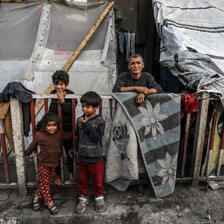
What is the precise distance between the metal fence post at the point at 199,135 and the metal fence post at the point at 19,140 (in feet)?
7.61

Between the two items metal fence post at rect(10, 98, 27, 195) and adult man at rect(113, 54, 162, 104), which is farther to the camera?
adult man at rect(113, 54, 162, 104)

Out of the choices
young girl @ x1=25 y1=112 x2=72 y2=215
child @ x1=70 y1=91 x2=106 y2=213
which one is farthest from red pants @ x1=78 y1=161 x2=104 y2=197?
young girl @ x1=25 y1=112 x2=72 y2=215

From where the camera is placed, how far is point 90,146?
2.62 m

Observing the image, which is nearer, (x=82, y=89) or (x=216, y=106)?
(x=216, y=106)

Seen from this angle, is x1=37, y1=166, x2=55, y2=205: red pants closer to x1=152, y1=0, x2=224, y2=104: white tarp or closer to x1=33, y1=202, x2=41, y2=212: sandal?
x1=33, y1=202, x2=41, y2=212: sandal

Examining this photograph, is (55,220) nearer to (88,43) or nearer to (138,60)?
(138,60)

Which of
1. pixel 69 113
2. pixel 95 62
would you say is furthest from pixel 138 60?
pixel 95 62

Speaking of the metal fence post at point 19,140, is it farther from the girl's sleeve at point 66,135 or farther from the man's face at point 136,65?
the man's face at point 136,65

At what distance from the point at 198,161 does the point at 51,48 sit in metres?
3.51

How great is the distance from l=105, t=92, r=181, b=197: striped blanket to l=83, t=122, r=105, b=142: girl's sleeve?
1.23ft

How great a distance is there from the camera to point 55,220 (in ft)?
8.73

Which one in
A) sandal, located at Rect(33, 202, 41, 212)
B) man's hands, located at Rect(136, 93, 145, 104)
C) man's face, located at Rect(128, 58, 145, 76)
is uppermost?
man's face, located at Rect(128, 58, 145, 76)

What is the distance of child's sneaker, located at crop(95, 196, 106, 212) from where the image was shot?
110 inches

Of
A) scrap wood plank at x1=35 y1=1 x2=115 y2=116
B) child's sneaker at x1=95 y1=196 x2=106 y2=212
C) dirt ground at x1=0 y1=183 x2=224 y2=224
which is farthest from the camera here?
scrap wood plank at x1=35 y1=1 x2=115 y2=116
